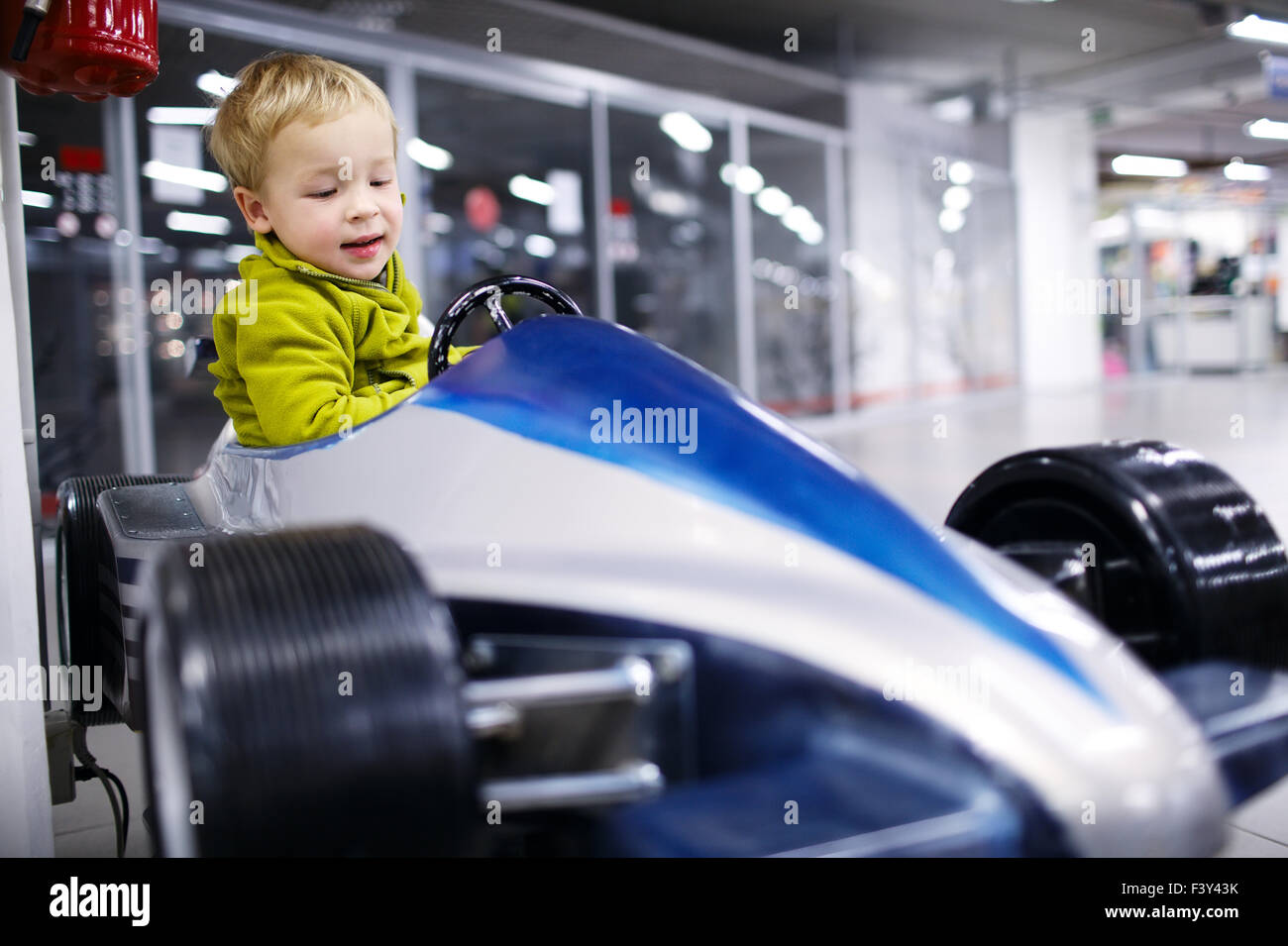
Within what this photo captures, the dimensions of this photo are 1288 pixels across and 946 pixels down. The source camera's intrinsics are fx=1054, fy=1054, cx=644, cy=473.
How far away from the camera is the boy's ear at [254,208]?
1.53m

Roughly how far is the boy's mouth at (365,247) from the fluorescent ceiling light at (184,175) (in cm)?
368

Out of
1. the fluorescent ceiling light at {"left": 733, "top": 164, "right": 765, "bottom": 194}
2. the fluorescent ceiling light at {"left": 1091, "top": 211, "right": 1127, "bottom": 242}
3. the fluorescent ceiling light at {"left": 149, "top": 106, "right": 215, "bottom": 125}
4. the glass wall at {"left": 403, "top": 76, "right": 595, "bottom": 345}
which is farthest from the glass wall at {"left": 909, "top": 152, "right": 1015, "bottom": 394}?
the fluorescent ceiling light at {"left": 149, "top": 106, "right": 215, "bottom": 125}

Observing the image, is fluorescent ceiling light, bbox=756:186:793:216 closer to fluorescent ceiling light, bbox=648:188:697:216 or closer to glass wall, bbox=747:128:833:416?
glass wall, bbox=747:128:833:416

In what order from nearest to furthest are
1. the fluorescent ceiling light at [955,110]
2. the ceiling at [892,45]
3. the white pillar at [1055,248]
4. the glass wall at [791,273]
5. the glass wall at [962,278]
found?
1. the ceiling at [892,45]
2. the glass wall at [791,273]
3. the glass wall at [962,278]
4. the fluorescent ceiling light at [955,110]
5. the white pillar at [1055,248]

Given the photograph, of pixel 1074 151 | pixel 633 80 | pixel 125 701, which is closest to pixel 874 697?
pixel 125 701

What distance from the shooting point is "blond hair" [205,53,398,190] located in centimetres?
138

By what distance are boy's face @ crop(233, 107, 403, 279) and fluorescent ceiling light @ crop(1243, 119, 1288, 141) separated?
15471mm

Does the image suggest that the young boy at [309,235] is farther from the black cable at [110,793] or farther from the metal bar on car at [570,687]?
the metal bar on car at [570,687]

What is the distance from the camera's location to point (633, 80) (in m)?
7.32

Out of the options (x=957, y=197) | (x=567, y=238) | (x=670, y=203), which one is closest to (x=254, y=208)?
(x=567, y=238)

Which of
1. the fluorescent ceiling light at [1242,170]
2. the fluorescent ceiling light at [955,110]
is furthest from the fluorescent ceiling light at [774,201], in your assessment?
the fluorescent ceiling light at [1242,170]

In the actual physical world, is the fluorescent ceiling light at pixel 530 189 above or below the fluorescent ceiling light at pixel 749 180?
below

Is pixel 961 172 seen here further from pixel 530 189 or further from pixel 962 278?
pixel 530 189

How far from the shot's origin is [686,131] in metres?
8.12
